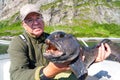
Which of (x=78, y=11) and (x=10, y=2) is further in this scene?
(x=10, y=2)

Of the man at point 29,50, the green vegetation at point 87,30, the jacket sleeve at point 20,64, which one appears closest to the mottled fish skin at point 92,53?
the man at point 29,50

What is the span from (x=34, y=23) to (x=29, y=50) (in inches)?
19.2

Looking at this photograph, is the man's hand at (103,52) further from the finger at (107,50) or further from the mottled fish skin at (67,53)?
the mottled fish skin at (67,53)

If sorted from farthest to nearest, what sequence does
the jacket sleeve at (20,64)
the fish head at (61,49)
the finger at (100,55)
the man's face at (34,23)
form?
the man's face at (34,23)
the jacket sleeve at (20,64)
the finger at (100,55)
the fish head at (61,49)

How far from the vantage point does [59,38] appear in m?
3.32

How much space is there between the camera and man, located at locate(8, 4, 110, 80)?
418 cm

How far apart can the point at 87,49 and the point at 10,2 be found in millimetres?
171625

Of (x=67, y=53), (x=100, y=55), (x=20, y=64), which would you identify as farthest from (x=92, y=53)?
(x=20, y=64)

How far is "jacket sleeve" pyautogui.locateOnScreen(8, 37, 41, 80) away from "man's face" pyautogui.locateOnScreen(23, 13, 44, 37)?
216 mm

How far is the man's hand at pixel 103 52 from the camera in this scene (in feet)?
11.9

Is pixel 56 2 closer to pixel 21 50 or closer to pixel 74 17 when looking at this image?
pixel 74 17

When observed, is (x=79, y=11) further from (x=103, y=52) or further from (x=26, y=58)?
(x=103, y=52)

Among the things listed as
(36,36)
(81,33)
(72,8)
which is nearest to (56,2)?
(72,8)

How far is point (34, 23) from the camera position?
502 cm
